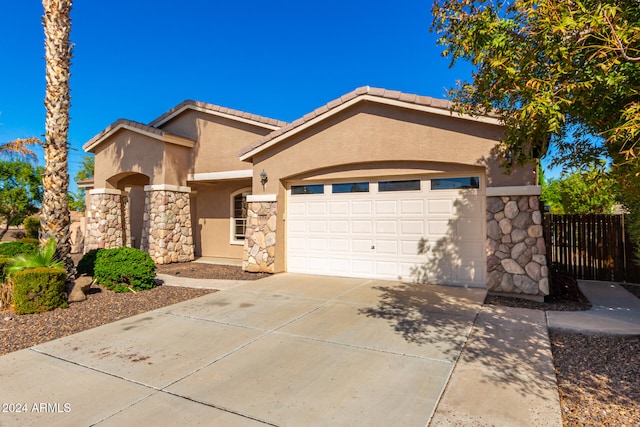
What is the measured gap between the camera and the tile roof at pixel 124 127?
12.6 m

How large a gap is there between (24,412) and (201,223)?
1183 centimetres

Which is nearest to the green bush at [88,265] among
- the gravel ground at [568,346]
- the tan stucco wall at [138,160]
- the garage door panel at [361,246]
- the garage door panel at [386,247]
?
the gravel ground at [568,346]

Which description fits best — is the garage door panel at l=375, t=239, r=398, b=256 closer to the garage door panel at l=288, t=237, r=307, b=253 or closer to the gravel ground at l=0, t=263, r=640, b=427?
the garage door panel at l=288, t=237, r=307, b=253

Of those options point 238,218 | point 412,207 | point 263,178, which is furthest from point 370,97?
point 238,218

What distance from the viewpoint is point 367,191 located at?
9.11 meters

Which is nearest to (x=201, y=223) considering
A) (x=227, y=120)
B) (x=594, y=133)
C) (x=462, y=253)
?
(x=227, y=120)

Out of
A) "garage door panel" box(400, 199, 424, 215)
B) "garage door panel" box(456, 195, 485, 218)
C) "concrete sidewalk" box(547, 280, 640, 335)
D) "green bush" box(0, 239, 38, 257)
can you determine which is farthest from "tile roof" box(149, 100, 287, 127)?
"concrete sidewalk" box(547, 280, 640, 335)

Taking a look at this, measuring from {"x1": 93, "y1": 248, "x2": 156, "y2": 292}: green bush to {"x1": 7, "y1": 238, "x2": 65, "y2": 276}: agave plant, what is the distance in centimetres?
93

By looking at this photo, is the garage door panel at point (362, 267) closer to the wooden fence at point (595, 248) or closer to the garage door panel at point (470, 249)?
the garage door panel at point (470, 249)

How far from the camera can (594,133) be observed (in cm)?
445

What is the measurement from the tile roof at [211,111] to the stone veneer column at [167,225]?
9.83ft

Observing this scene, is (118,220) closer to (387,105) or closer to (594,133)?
(387,105)

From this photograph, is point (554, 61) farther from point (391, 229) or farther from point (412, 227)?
point (391, 229)

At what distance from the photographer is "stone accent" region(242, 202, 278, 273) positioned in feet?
33.1
